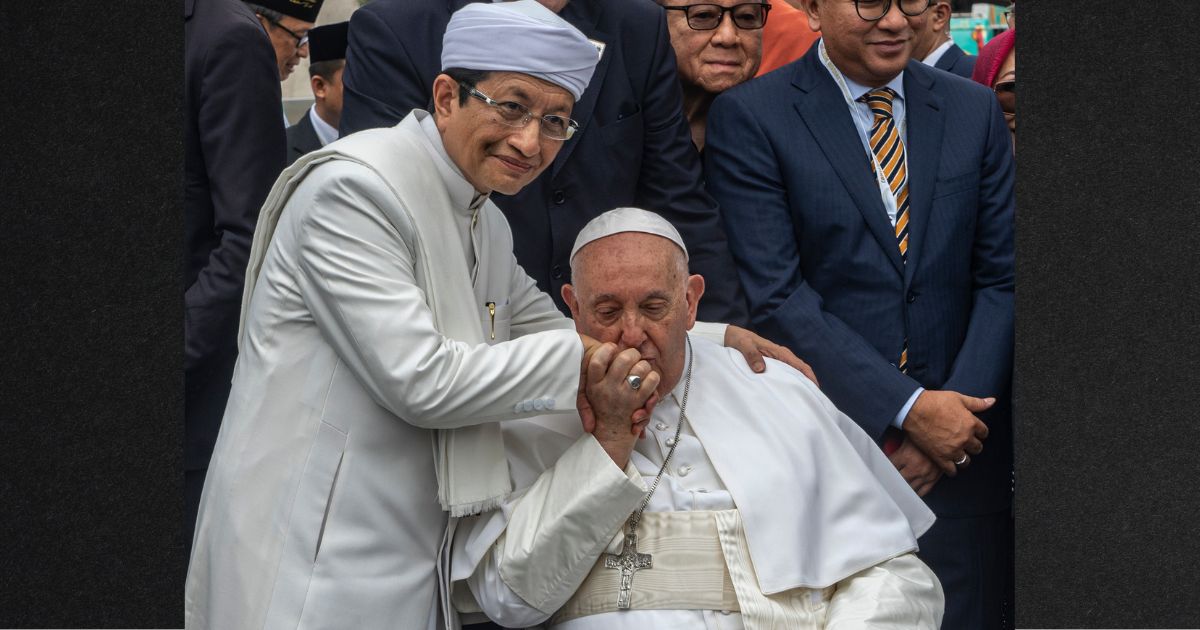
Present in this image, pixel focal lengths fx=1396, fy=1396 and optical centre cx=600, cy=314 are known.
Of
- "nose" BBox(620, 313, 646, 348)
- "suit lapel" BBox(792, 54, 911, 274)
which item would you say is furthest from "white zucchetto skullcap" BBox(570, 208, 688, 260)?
"suit lapel" BBox(792, 54, 911, 274)

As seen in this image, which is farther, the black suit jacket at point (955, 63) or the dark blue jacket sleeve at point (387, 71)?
the black suit jacket at point (955, 63)

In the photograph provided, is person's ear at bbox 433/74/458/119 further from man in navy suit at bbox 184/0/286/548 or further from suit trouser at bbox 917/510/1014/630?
suit trouser at bbox 917/510/1014/630

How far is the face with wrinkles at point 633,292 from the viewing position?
307 cm

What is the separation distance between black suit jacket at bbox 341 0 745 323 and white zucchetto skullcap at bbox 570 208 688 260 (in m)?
0.29

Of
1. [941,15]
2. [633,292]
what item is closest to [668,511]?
[633,292]

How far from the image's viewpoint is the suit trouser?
3635mm

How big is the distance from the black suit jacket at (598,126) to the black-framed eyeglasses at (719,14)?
139 millimetres

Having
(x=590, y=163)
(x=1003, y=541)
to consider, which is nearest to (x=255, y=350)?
(x=590, y=163)

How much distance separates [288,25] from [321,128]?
27 cm

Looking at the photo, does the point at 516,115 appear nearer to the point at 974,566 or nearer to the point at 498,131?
the point at 498,131

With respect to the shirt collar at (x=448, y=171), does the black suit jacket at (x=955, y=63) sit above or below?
below

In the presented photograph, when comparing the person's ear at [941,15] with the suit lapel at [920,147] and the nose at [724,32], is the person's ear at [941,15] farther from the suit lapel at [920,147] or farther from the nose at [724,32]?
the nose at [724,32]

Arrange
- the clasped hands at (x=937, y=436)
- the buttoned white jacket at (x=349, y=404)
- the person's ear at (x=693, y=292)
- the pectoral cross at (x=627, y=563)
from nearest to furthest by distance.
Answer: the buttoned white jacket at (x=349, y=404) → the pectoral cross at (x=627, y=563) → the person's ear at (x=693, y=292) → the clasped hands at (x=937, y=436)

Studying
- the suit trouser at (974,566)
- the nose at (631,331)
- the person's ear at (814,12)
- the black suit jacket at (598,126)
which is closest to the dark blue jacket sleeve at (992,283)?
the suit trouser at (974,566)
